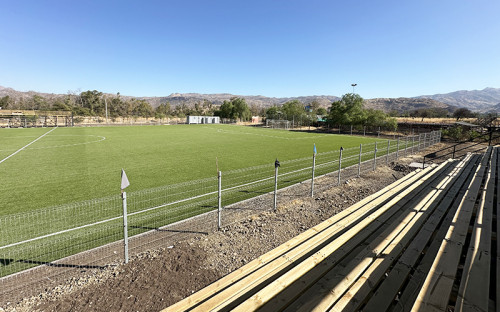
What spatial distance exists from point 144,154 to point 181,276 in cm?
1404

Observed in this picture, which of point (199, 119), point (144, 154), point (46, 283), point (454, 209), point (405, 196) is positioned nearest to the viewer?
point (46, 283)

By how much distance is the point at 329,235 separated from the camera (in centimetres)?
364

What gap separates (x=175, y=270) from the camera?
167 inches

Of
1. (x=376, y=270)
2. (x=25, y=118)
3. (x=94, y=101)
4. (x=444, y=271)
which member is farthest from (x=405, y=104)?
(x=376, y=270)

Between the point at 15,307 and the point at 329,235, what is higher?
the point at 329,235

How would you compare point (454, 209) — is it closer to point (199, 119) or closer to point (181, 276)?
point (181, 276)

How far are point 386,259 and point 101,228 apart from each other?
239 inches

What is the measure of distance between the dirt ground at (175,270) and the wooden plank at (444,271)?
2959 millimetres

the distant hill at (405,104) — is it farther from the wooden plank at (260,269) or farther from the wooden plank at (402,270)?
the wooden plank at (260,269)

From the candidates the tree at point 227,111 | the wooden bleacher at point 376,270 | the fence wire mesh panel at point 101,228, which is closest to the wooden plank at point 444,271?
the wooden bleacher at point 376,270

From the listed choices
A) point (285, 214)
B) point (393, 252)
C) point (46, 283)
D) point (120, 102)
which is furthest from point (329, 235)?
point (120, 102)

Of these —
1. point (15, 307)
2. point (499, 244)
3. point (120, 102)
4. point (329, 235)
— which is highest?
point (120, 102)

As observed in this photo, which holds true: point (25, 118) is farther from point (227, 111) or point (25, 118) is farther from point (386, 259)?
point (386, 259)

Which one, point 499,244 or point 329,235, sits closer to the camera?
point 499,244
